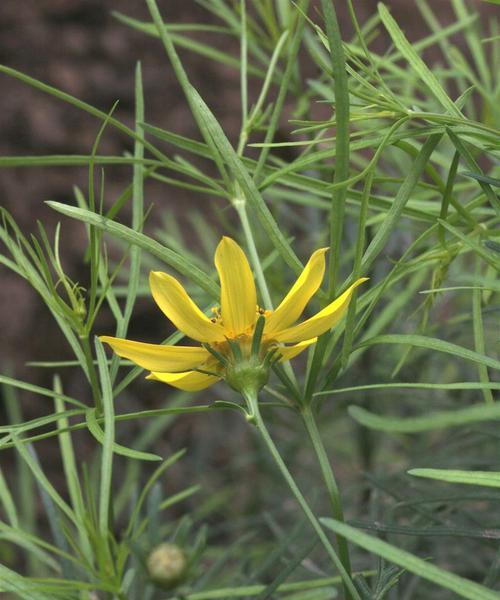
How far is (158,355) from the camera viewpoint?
0.34m

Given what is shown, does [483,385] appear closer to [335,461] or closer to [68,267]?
[335,461]

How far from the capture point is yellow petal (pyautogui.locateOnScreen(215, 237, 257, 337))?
335 millimetres

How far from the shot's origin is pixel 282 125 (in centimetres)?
113

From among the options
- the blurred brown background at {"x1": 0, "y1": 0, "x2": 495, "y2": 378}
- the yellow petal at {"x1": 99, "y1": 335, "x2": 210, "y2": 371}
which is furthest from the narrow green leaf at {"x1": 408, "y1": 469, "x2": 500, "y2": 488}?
the blurred brown background at {"x1": 0, "y1": 0, "x2": 495, "y2": 378}

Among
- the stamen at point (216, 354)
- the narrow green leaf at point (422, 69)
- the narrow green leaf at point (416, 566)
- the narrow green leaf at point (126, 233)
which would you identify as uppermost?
the narrow green leaf at point (422, 69)

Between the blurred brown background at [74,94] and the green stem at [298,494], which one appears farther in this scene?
the blurred brown background at [74,94]

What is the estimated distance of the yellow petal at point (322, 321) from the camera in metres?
0.33

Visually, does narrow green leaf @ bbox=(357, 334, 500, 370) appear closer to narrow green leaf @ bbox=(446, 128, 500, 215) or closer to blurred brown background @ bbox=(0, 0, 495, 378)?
narrow green leaf @ bbox=(446, 128, 500, 215)

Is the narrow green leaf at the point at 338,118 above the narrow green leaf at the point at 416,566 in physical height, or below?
above

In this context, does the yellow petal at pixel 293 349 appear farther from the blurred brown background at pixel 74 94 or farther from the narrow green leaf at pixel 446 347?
Answer: the blurred brown background at pixel 74 94

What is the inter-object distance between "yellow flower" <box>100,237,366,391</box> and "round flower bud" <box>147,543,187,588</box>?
81mm

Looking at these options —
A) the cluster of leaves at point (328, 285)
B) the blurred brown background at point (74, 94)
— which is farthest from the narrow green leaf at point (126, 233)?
the blurred brown background at point (74, 94)

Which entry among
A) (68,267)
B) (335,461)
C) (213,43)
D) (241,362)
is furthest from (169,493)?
(241,362)

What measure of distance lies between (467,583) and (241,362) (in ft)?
0.40
